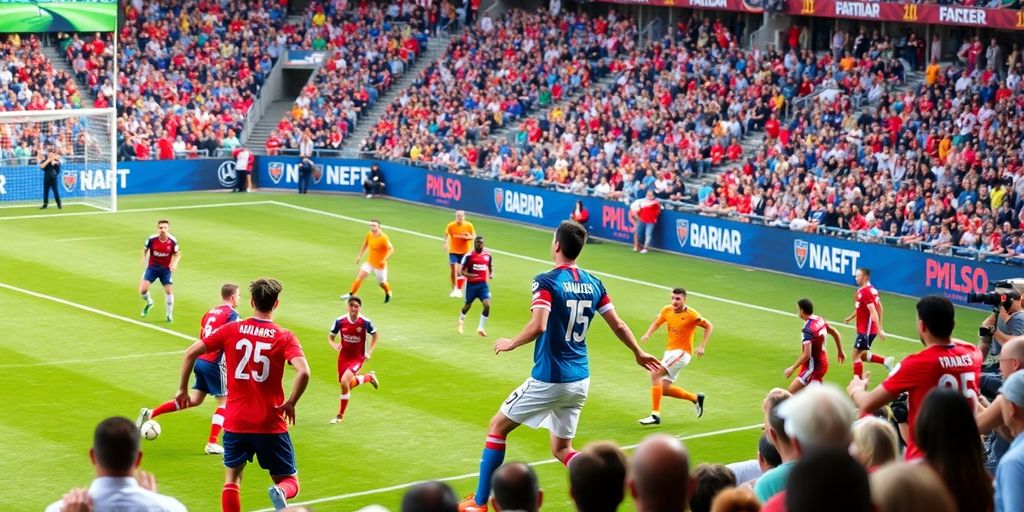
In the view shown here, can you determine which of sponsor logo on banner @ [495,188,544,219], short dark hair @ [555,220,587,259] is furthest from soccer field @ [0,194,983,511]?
short dark hair @ [555,220,587,259]

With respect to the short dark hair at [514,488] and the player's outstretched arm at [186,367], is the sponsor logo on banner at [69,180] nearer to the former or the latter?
the player's outstretched arm at [186,367]

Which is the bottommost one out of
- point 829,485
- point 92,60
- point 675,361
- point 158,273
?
point 675,361

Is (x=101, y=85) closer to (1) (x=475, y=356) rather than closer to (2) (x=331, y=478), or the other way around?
(1) (x=475, y=356)

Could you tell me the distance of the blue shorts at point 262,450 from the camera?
42.8ft

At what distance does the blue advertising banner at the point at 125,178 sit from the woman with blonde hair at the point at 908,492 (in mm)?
37129

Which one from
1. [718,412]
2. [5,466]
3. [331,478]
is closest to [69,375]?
[5,466]

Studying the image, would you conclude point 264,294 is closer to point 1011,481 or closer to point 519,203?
point 1011,481

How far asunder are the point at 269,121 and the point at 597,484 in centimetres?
4734

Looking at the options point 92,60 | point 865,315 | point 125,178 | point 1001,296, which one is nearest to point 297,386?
point 1001,296

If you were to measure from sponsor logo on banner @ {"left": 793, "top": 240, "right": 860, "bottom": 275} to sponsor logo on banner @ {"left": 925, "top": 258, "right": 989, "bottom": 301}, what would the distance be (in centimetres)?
203

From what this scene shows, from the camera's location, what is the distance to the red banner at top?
119ft

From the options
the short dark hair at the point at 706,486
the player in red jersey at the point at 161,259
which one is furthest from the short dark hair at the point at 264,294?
the player in red jersey at the point at 161,259

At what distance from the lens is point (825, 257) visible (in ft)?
108

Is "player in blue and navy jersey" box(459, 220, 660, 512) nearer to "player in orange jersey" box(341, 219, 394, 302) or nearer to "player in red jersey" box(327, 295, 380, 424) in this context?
"player in red jersey" box(327, 295, 380, 424)
